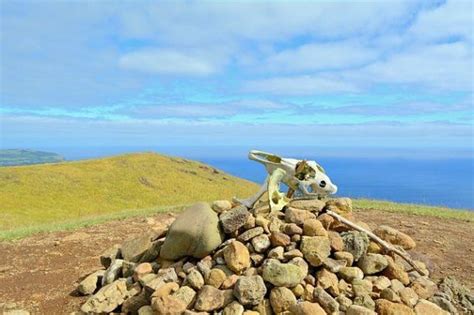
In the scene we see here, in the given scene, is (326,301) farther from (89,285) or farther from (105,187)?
(105,187)

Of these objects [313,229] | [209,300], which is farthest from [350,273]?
[209,300]

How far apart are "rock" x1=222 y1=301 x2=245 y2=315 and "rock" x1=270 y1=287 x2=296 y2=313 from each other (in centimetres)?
46

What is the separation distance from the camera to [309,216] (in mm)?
7422

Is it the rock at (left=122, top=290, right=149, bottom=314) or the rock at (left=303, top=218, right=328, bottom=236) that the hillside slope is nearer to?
the rock at (left=122, top=290, right=149, bottom=314)

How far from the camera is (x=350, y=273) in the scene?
6723 mm

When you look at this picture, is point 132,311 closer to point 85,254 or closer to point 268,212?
point 268,212

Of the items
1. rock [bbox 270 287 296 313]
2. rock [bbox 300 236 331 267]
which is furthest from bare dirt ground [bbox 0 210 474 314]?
rock [bbox 270 287 296 313]

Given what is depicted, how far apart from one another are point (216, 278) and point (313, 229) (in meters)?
1.76

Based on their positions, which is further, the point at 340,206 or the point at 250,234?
the point at 340,206

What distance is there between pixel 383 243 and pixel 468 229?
5.56 m

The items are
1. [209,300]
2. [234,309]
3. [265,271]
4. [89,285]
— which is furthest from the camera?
[89,285]

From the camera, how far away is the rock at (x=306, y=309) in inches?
234

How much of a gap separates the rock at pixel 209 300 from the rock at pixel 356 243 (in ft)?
7.36

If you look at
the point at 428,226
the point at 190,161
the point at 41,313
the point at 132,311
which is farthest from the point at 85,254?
the point at 190,161
